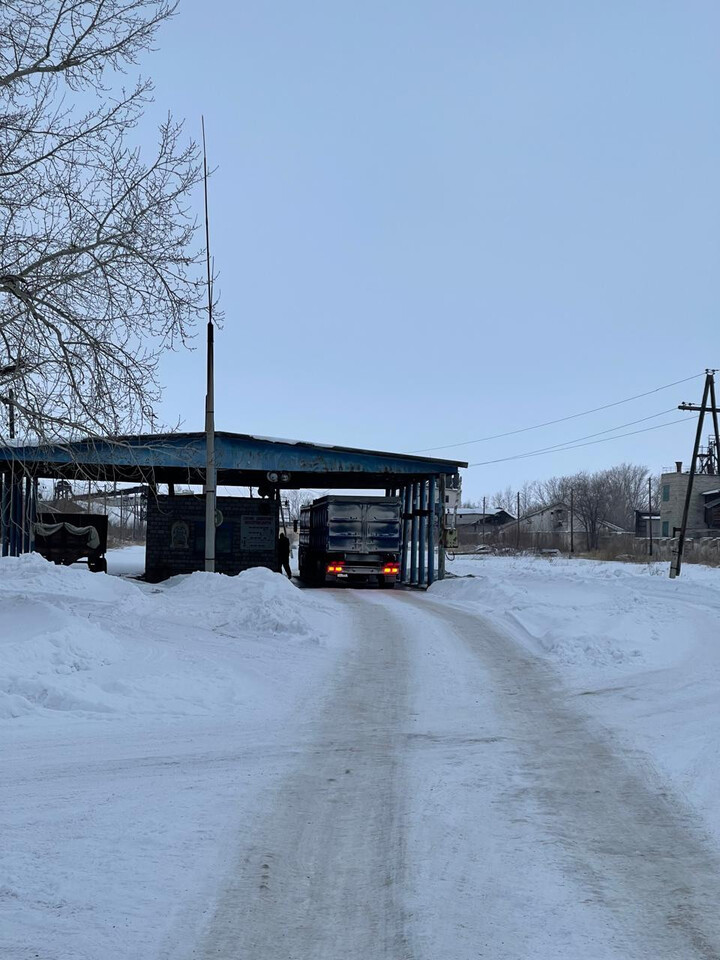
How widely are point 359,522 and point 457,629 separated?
1602 cm

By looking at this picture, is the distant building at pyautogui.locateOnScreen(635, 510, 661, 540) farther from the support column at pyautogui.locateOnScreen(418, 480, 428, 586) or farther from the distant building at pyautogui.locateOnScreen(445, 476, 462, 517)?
the support column at pyautogui.locateOnScreen(418, 480, 428, 586)

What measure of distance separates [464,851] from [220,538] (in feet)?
89.3

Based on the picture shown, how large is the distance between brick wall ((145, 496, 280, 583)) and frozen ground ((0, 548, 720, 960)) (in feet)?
57.7

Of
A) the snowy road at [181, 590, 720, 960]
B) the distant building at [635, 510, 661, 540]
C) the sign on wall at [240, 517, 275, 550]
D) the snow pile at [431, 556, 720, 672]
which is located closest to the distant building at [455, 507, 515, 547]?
the distant building at [635, 510, 661, 540]

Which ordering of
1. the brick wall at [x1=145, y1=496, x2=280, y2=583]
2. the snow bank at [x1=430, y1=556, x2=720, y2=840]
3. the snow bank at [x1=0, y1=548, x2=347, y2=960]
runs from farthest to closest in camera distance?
the brick wall at [x1=145, y1=496, x2=280, y2=583] < the snow bank at [x1=430, y1=556, x2=720, y2=840] < the snow bank at [x1=0, y1=548, x2=347, y2=960]

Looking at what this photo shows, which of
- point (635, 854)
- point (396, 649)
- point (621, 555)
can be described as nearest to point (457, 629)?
point (396, 649)

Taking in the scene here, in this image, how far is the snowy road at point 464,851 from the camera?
13.4 feet

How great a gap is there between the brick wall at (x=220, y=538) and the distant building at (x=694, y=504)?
59075 mm

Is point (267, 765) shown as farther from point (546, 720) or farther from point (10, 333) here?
point (10, 333)

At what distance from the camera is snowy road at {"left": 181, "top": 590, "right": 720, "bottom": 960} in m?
4.09

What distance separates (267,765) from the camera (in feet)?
23.8

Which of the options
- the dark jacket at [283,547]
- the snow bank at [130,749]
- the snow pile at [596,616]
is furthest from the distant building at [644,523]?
the snow bank at [130,749]

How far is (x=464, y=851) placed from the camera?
5.24 metres

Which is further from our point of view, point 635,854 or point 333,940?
point 635,854
